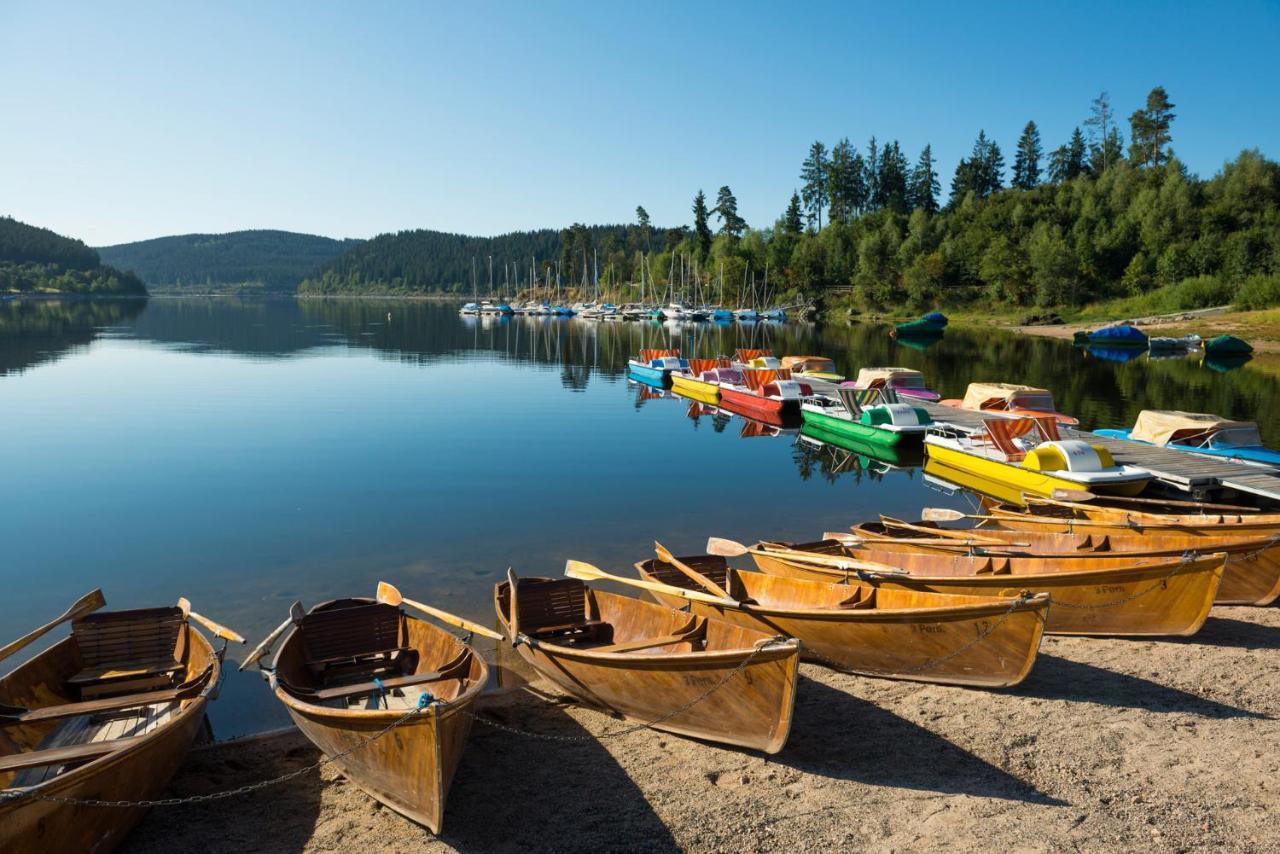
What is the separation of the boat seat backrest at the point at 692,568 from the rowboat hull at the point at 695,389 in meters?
33.2

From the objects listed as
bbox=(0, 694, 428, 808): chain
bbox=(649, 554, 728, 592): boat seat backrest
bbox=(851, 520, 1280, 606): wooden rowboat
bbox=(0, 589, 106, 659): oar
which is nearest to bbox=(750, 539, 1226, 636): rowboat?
bbox=(851, 520, 1280, 606): wooden rowboat

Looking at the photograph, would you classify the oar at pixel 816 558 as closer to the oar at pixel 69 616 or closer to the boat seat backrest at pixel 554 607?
the boat seat backrest at pixel 554 607

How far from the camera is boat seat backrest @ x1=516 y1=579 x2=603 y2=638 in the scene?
39.3ft

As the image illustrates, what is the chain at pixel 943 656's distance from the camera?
32.9ft

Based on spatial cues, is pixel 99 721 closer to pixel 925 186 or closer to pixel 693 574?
pixel 693 574

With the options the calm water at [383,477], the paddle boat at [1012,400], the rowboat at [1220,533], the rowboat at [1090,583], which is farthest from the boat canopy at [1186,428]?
the rowboat at [1090,583]

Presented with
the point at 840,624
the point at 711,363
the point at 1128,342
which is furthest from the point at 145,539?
the point at 1128,342

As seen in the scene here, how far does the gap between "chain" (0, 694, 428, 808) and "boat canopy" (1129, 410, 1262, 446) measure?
1117 inches

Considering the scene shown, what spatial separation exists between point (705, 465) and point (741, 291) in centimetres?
12082

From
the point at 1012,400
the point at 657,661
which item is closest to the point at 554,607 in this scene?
the point at 657,661

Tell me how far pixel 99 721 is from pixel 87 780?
2578 millimetres

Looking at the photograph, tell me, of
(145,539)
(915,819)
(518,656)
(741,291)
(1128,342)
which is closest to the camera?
(915,819)

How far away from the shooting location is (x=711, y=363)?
175 feet

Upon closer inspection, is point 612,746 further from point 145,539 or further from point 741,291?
point 741,291
